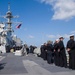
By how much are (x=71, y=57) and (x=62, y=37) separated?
2.08m

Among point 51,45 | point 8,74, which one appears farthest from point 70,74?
point 51,45

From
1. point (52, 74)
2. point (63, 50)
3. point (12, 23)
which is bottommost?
point (52, 74)

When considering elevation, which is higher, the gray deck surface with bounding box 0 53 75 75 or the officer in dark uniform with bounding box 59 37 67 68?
the officer in dark uniform with bounding box 59 37 67 68

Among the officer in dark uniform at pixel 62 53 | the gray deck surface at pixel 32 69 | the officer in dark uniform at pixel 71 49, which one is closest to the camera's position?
the gray deck surface at pixel 32 69

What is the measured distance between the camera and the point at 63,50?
16344 mm

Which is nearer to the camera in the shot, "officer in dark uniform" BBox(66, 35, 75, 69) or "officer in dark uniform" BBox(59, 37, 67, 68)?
"officer in dark uniform" BBox(66, 35, 75, 69)

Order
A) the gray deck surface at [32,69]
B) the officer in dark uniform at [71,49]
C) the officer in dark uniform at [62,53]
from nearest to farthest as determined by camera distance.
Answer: the gray deck surface at [32,69], the officer in dark uniform at [71,49], the officer in dark uniform at [62,53]

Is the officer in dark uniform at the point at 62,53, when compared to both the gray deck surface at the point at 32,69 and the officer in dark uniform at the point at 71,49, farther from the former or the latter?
the officer in dark uniform at the point at 71,49

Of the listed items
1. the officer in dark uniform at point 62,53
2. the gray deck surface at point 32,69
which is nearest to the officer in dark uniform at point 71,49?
the gray deck surface at point 32,69

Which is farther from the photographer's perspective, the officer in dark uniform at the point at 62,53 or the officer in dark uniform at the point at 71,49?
the officer in dark uniform at the point at 62,53

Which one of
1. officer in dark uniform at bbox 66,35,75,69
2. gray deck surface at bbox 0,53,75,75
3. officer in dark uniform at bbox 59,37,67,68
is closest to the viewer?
gray deck surface at bbox 0,53,75,75

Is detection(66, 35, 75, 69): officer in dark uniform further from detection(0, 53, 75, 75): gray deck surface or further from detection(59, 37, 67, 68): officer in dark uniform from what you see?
detection(59, 37, 67, 68): officer in dark uniform

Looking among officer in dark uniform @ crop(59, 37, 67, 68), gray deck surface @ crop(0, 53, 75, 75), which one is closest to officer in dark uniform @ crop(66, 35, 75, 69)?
gray deck surface @ crop(0, 53, 75, 75)

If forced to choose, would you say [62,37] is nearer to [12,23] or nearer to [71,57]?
[71,57]
